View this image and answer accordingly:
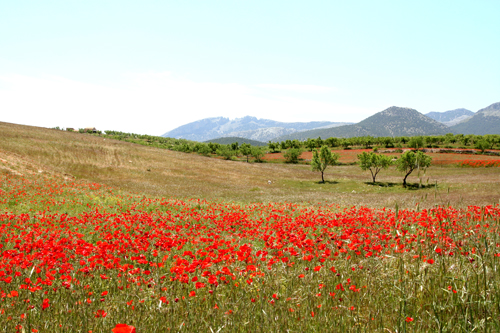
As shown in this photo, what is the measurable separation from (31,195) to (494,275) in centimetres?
2095

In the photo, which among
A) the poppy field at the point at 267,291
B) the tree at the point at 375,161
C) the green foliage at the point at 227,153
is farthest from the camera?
the green foliage at the point at 227,153

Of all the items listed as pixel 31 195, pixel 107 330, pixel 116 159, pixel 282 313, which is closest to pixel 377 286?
pixel 282 313

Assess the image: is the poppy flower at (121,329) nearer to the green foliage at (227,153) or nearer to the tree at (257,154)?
the tree at (257,154)

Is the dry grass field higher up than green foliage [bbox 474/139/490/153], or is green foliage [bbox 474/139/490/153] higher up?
green foliage [bbox 474/139/490/153]

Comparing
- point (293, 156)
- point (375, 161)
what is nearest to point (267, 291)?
point (375, 161)


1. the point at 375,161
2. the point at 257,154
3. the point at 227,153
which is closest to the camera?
the point at 375,161

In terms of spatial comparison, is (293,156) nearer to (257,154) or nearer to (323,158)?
(257,154)

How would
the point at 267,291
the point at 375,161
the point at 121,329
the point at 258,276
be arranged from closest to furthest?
the point at 121,329 → the point at 267,291 → the point at 258,276 → the point at 375,161

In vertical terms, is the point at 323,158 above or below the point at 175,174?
above

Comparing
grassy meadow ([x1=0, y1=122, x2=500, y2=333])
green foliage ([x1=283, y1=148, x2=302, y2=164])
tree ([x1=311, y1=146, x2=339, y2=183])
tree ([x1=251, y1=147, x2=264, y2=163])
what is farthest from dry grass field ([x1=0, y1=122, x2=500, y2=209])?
tree ([x1=251, y1=147, x2=264, y2=163])

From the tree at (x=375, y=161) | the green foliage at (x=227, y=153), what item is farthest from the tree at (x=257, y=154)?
the tree at (x=375, y=161)

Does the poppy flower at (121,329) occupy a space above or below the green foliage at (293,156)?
above

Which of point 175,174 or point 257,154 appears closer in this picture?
point 175,174

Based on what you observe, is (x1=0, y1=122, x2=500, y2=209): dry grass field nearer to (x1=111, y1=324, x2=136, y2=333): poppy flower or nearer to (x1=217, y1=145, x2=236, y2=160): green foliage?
(x1=111, y1=324, x2=136, y2=333): poppy flower
